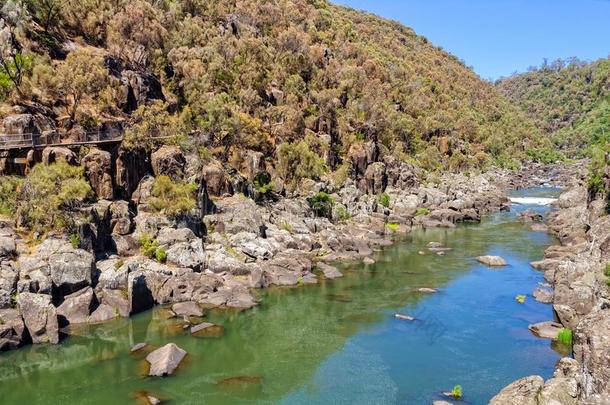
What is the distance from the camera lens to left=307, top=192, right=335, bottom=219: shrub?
74000 millimetres

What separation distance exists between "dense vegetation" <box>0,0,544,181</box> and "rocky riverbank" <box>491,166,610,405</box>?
124ft

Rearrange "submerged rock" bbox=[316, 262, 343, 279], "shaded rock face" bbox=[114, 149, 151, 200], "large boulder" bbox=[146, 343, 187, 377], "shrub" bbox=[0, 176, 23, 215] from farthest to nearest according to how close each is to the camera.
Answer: "shaded rock face" bbox=[114, 149, 151, 200] < "submerged rock" bbox=[316, 262, 343, 279] < "shrub" bbox=[0, 176, 23, 215] < "large boulder" bbox=[146, 343, 187, 377]

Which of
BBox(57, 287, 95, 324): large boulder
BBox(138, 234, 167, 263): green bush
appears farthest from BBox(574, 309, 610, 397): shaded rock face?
BBox(138, 234, 167, 263): green bush

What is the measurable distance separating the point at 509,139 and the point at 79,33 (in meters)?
158

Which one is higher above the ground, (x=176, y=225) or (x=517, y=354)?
(x=176, y=225)

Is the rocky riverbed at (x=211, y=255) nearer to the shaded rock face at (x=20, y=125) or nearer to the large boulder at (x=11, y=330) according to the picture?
the large boulder at (x=11, y=330)

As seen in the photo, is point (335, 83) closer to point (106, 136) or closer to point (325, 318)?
point (106, 136)

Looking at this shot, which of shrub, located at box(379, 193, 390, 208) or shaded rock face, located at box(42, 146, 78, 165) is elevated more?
shaded rock face, located at box(42, 146, 78, 165)

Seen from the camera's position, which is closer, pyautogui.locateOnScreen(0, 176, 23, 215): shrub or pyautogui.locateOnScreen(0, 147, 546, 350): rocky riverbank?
pyautogui.locateOnScreen(0, 147, 546, 350): rocky riverbank

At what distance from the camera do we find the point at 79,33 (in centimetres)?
7838

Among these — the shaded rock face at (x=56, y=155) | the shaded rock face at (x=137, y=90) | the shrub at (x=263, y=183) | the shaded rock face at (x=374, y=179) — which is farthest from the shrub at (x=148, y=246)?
the shaded rock face at (x=374, y=179)

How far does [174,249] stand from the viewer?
50.0m

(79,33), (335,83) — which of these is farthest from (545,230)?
(79,33)

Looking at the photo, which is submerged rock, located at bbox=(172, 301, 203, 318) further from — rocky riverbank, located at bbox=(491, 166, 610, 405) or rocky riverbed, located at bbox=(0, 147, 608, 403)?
rocky riverbank, located at bbox=(491, 166, 610, 405)
